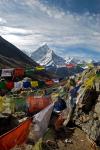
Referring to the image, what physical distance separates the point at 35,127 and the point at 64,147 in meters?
2.39

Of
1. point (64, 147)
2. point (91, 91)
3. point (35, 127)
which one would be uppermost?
point (91, 91)

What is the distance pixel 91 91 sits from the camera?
26.4 m

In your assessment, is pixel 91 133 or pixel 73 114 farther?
pixel 73 114

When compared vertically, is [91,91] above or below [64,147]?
above

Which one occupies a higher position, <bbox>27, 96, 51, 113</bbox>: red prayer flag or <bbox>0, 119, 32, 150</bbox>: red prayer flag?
<bbox>27, 96, 51, 113</bbox>: red prayer flag

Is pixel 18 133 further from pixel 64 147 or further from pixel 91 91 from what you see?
pixel 91 91

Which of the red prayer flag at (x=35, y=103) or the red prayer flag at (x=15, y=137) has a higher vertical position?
the red prayer flag at (x=35, y=103)

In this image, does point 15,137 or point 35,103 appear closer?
point 15,137

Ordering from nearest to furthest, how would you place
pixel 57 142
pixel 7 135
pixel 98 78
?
pixel 7 135, pixel 57 142, pixel 98 78

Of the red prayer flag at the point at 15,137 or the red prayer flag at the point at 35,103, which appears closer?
the red prayer flag at the point at 15,137

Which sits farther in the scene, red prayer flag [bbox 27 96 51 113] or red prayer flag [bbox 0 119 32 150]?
red prayer flag [bbox 27 96 51 113]

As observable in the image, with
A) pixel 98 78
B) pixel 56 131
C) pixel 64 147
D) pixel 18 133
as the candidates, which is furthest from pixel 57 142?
pixel 98 78

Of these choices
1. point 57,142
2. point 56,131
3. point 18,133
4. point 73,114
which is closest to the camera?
point 18,133

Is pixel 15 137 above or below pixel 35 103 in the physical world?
below
